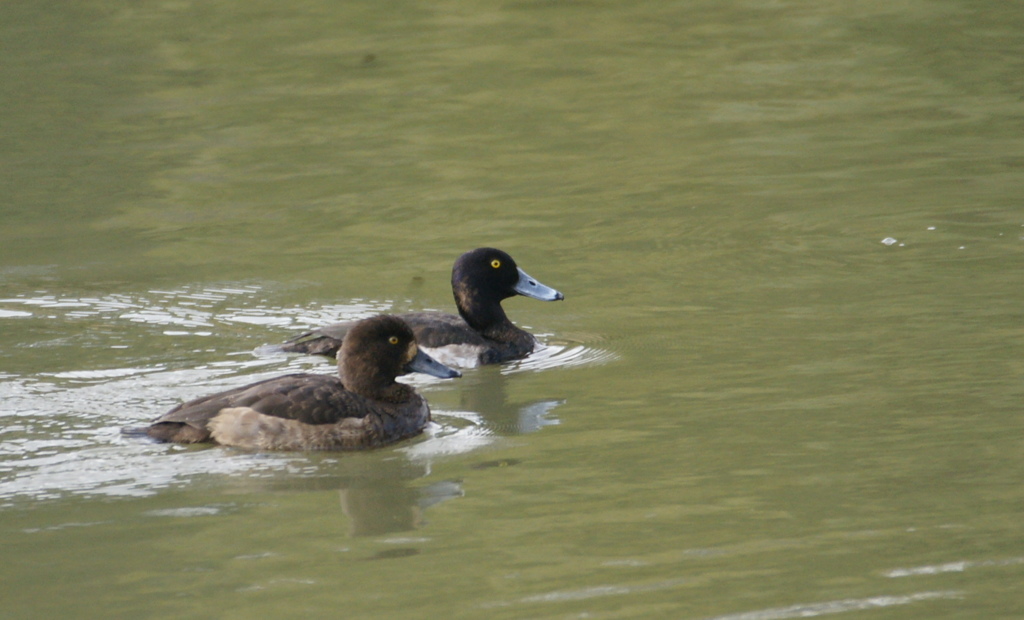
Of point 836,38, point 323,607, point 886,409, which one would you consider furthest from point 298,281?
point 836,38

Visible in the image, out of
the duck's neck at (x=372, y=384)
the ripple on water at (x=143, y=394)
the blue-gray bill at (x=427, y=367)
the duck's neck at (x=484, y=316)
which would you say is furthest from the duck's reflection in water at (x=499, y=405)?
the duck's neck at (x=372, y=384)

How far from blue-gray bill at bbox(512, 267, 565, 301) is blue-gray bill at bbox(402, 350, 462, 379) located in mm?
1931

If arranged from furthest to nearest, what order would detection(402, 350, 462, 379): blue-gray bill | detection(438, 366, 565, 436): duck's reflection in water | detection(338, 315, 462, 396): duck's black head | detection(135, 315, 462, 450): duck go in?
detection(402, 350, 462, 379): blue-gray bill < detection(338, 315, 462, 396): duck's black head < detection(438, 366, 565, 436): duck's reflection in water < detection(135, 315, 462, 450): duck

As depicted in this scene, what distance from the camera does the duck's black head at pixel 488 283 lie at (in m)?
10.5

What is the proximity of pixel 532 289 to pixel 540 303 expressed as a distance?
1.19 metres

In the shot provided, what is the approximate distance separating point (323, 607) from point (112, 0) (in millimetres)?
19602

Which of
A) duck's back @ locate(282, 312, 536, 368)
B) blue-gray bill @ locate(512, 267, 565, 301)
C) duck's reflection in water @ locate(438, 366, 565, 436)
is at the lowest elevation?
duck's reflection in water @ locate(438, 366, 565, 436)

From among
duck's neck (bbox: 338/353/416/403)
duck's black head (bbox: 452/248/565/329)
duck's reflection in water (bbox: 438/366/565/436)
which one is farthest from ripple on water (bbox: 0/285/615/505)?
duck's black head (bbox: 452/248/565/329)

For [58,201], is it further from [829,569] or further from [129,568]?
[829,569]

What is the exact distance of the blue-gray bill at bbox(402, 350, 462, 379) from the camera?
8.59 metres

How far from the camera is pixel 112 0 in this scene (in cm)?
2339

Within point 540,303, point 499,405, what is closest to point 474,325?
point 540,303

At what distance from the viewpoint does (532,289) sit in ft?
34.9

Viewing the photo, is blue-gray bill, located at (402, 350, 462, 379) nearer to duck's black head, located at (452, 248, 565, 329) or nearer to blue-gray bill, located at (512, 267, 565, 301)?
duck's black head, located at (452, 248, 565, 329)
